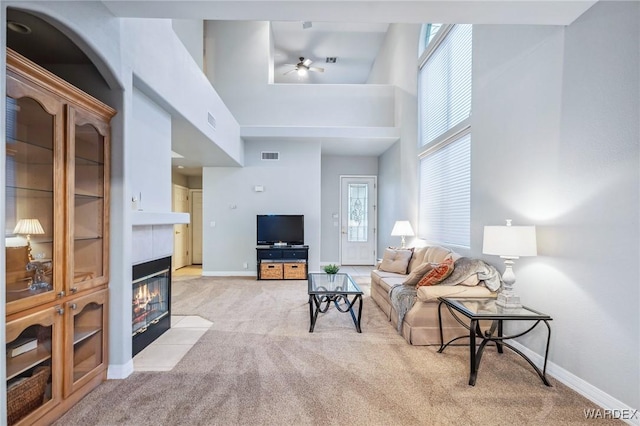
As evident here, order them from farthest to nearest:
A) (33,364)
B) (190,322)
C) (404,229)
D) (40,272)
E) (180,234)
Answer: (180,234), (404,229), (190,322), (40,272), (33,364)

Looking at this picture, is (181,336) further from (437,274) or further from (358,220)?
(358,220)

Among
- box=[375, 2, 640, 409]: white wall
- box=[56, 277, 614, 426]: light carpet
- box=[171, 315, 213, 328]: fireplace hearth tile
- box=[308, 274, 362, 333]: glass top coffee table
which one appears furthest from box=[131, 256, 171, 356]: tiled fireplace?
box=[375, 2, 640, 409]: white wall

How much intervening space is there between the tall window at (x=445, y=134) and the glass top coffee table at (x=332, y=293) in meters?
1.62

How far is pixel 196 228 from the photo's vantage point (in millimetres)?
8266

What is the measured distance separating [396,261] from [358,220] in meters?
3.32

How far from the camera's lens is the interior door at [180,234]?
743 cm

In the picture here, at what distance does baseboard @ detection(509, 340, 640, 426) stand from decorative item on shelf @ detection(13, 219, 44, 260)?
353 centimetres

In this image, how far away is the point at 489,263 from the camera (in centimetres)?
330

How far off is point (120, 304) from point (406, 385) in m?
2.22

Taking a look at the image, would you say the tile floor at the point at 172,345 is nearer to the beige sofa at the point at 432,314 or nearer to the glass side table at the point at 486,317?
the beige sofa at the point at 432,314

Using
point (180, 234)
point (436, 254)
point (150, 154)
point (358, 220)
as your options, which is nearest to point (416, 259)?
point (436, 254)

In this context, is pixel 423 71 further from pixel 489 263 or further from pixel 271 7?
pixel 271 7

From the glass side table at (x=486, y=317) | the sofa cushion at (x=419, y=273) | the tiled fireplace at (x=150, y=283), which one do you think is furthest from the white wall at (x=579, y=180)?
the tiled fireplace at (x=150, y=283)

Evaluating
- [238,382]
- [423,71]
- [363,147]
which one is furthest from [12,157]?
[363,147]
